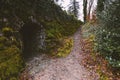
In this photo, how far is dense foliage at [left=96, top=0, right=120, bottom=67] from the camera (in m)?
11.0

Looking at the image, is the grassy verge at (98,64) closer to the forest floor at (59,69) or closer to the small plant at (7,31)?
the forest floor at (59,69)

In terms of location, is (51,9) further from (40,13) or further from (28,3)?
(28,3)

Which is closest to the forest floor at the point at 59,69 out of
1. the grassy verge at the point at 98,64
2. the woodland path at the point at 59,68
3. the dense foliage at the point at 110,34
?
the woodland path at the point at 59,68

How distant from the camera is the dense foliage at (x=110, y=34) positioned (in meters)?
11.0

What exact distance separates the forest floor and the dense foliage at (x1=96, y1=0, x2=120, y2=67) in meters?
1.44

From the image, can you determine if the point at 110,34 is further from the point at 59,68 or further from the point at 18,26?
the point at 18,26

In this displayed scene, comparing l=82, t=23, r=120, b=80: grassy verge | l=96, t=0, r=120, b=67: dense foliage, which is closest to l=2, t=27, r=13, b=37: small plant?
l=82, t=23, r=120, b=80: grassy verge

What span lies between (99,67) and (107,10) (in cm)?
474

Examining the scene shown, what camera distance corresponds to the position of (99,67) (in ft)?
35.0

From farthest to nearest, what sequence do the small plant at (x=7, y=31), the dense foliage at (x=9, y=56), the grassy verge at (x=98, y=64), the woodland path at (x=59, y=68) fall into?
the small plant at (x=7, y=31), the grassy verge at (x=98, y=64), the woodland path at (x=59, y=68), the dense foliage at (x=9, y=56)

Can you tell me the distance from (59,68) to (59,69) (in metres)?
0.14

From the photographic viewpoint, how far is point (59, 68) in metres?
10.7

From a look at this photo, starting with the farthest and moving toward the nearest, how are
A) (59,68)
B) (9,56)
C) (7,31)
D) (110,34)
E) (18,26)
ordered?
(110,34) → (18,26) → (7,31) → (59,68) → (9,56)

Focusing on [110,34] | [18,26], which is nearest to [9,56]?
[18,26]
